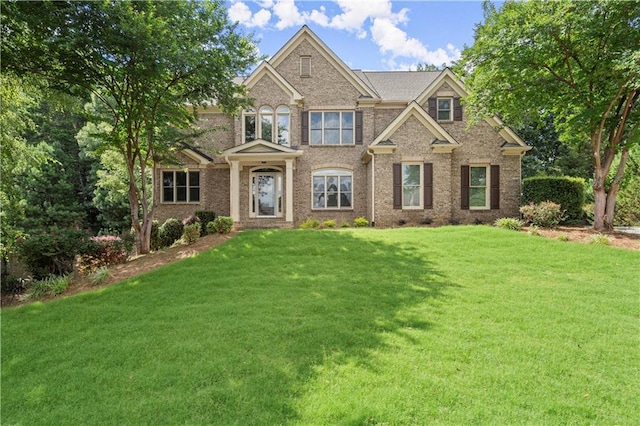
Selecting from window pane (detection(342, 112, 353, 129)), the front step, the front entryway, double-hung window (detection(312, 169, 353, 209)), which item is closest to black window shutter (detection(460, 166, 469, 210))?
double-hung window (detection(312, 169, 353, 209))

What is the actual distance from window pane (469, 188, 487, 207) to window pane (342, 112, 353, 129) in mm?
6985

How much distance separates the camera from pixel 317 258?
9125 mm

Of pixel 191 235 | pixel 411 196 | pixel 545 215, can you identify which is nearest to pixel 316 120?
pixel 411 196

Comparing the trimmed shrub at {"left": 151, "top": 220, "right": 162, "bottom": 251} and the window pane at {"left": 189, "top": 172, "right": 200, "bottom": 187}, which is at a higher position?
the window pane at {"left": 189, "top": 172, "right": 200, "bottom": 187}

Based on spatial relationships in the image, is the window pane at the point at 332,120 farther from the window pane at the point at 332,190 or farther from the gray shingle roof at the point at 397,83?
the gray shingle roof at the point at 397,83

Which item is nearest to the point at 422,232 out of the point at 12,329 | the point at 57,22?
the point at 12,329

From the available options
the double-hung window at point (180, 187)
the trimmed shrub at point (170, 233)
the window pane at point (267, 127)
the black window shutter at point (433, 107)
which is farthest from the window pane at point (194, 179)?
the black window shutter at point (433, 107)

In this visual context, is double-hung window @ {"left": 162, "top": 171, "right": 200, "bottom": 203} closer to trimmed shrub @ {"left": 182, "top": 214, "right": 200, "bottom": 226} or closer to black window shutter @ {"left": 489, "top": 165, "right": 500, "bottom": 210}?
trimmed shrub @ {"left": 182, "top": 214, "right": 200, "bottom": 226}

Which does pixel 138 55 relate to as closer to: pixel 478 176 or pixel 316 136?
pixel 316 136

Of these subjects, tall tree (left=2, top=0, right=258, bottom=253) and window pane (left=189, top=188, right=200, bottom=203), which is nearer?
tall tree (left=2, top=0, right=258, bottom=253)

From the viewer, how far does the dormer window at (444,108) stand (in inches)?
671

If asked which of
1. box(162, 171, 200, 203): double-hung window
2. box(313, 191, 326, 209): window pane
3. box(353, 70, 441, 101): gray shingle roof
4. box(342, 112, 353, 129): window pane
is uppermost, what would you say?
box(353, 70, 441, 101): gray shingle roof

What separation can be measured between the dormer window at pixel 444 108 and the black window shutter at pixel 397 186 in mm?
4357

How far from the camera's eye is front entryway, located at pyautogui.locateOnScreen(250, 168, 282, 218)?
17.1 meters
